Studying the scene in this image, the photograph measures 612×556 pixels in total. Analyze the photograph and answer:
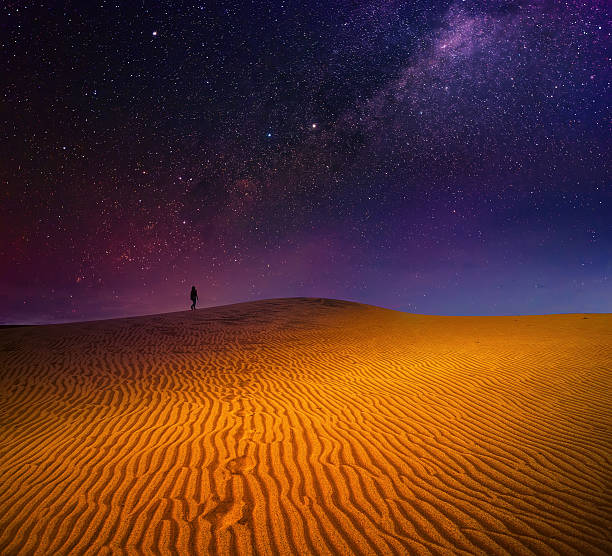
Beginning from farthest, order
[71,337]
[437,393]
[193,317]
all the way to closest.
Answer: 1. [193,317]
2. [71,337]
3. [437,393]

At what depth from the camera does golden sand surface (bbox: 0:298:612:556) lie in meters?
3.39

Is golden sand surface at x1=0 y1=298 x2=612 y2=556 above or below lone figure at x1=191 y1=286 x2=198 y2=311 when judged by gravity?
below

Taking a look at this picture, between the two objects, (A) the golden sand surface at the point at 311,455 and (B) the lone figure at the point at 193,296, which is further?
(B) the lone figure at the point at 193,296

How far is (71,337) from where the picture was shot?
15727mm

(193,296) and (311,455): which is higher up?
(193,296)

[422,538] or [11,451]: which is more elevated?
[11,451]

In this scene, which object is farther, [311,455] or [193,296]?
[193,296]

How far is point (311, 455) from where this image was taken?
510cm

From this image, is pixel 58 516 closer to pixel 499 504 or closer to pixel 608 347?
pixel 499 504

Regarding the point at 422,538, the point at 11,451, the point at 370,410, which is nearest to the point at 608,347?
the point at 370,410

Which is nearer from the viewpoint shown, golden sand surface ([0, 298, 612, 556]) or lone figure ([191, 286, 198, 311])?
golden sand surface ([0, 298, 612, 556])

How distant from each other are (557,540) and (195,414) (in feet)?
20.0

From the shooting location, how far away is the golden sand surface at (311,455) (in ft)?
11.1

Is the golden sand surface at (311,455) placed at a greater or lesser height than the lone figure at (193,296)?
lesser
